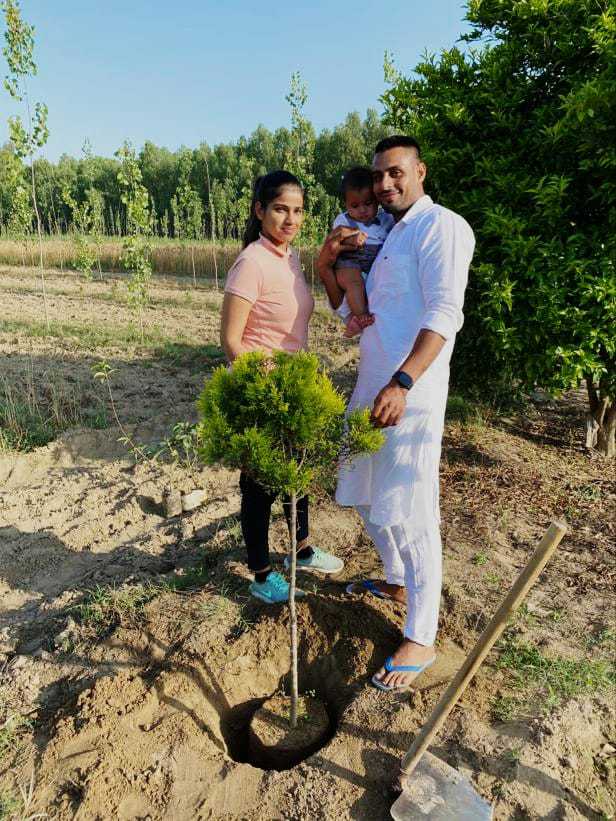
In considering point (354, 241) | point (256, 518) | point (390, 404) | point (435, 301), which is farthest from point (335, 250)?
point (256, 518)

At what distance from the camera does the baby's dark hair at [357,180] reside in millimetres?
2902

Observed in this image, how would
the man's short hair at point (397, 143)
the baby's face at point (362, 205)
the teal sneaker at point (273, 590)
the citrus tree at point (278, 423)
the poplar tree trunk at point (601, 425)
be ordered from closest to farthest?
the citrus tree at point (278, 423) < the man's short hair at point (397, 143) < the baby's face at point (362, 205) < the teal sneaker at point (273, 590) < the poplar tree trunk at point (601, 425)

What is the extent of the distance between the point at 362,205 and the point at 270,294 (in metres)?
0.74

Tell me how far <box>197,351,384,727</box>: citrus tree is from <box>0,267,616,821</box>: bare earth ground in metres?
1.15

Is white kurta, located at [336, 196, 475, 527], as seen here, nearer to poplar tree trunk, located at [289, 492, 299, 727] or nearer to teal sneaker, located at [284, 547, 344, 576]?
poplar tree trunk, located at [289, 492, 299, 727]

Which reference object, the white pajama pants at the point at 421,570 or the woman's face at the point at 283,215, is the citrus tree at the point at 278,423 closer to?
the white pajama pants at the point at 421,570

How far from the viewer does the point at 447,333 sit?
88.7 inches

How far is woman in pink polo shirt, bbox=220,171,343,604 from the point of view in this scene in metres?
2.62

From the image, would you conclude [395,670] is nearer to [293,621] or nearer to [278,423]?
[293,621]

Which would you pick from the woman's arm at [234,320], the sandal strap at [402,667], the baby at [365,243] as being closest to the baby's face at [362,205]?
the baby at [365,243]

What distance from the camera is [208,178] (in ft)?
43.6

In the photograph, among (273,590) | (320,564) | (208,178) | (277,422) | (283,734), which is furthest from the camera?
(208,178)

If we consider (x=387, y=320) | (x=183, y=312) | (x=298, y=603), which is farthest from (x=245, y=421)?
(x=183, y=312)

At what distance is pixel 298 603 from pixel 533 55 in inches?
174
